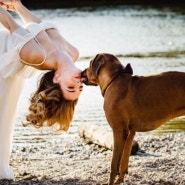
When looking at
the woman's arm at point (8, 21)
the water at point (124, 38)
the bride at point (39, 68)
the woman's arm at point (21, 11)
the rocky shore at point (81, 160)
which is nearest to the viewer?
the bride at point (39, 68)

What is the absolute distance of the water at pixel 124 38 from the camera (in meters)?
12.3

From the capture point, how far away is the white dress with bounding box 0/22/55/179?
6656 millimetres

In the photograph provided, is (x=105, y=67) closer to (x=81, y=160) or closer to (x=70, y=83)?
(x=70, y=83)

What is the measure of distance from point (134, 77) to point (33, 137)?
12.0ft

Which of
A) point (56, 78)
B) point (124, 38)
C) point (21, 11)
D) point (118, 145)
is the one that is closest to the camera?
point (118, 145)

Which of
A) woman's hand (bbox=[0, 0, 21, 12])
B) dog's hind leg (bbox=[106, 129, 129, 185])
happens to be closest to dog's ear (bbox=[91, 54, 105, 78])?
dog's hind leg (bbox=[106, 129, 129, 185])

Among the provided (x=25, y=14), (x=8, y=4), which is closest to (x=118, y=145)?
(x=25, y=14)

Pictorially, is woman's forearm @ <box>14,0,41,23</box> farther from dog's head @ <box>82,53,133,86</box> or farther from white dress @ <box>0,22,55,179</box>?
dog's head @ <box>82,53,133,86</box>

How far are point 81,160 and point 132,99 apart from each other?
6.96 ft

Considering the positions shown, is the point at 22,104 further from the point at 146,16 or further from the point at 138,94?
the point at 146,16

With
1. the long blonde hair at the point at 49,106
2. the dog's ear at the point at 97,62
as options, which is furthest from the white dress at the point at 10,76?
the dog's ear at the point at 97,62

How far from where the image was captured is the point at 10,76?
6.79 m

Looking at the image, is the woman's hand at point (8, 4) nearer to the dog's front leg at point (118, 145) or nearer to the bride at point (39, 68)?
the bride at point (39, 68)

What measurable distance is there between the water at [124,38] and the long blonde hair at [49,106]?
11.6 feet
